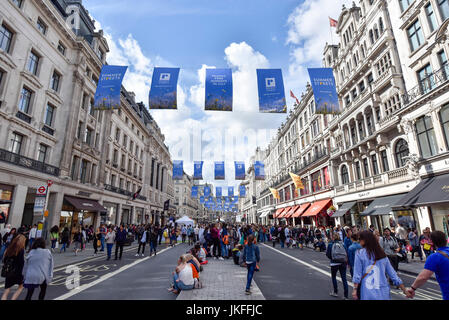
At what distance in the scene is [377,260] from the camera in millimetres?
Result: 3812

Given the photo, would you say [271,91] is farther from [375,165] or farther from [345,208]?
[345,208]

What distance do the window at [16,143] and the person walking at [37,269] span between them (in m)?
16.3

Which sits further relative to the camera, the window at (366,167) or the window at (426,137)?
the window at (366,167)

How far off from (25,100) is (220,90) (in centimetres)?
1662

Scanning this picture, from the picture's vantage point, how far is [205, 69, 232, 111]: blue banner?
12734mm

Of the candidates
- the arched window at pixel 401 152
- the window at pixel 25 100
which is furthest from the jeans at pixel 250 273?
the window at pixel 25 100

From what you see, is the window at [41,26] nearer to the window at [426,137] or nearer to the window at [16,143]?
the window at [16,143]

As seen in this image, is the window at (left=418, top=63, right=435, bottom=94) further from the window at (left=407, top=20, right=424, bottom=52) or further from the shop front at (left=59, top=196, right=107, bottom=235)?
the shop front at (left=59, top=196, right=107, bottom=235)

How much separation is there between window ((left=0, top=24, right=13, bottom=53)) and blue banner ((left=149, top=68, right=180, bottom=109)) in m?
12.5

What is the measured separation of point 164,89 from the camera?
13047 mm

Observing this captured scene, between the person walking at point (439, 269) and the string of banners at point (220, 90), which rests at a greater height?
the string of banners at point (220, 90)

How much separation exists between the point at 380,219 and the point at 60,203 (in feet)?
93.3

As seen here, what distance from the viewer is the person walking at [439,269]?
338 centimetres

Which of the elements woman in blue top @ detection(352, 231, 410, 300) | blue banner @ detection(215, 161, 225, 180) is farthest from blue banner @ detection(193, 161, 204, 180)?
woman in blue top @ detection(352, 231, 410, 300)
